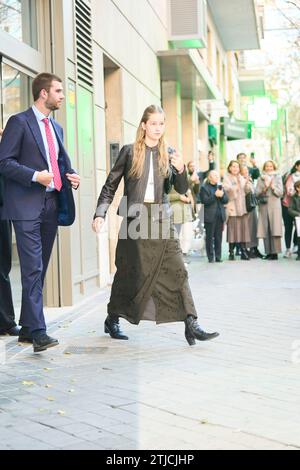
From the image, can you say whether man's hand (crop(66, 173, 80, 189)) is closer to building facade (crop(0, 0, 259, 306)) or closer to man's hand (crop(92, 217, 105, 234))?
man's hand (crop(92, 217, 105, 234))

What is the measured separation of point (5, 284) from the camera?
771 cm

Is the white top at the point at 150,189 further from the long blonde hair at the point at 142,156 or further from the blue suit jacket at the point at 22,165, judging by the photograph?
the blue suit jacket at the point at 22,165

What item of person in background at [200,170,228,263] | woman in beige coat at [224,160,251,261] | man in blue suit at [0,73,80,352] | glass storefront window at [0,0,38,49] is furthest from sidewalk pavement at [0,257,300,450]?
woman in beige coat at [224,160,251,261]

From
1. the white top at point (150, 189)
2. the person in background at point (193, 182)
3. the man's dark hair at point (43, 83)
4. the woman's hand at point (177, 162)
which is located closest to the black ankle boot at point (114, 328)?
the white top at point (150, 189)

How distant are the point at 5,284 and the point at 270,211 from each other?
1012 cm

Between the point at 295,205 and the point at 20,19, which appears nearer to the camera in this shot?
the point at 20,19

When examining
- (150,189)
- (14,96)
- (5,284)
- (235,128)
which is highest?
(235,128)

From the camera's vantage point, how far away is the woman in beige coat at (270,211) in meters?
Answer: 16.9

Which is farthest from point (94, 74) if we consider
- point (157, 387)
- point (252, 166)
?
point (252, 166)

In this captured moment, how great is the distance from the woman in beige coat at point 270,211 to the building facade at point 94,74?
2.77m

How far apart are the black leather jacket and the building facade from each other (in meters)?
1.48

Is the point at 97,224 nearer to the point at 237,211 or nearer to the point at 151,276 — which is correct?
the point at 151,276

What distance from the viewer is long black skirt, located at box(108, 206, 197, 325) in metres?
7.21

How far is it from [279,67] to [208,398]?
4016 centimetres
